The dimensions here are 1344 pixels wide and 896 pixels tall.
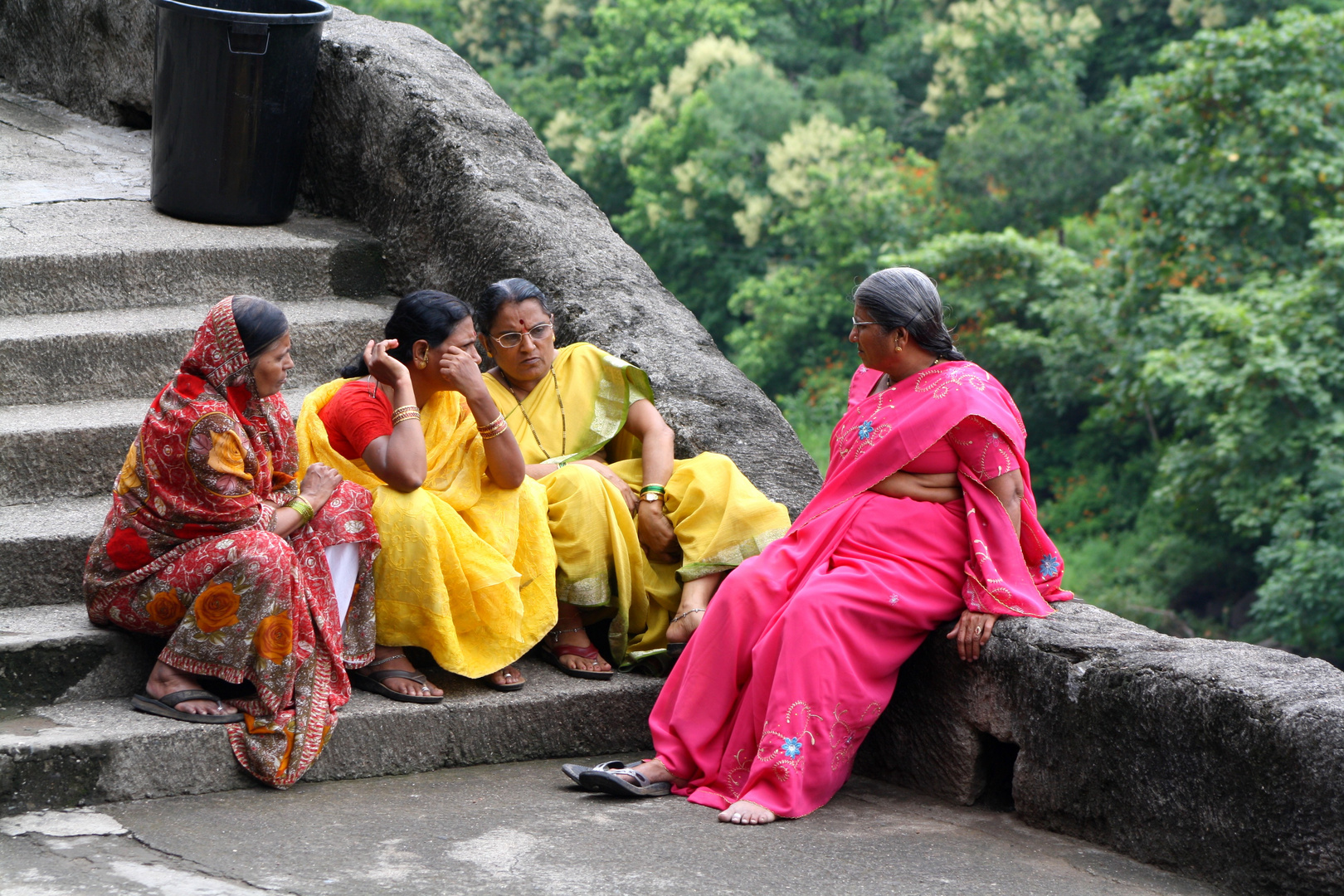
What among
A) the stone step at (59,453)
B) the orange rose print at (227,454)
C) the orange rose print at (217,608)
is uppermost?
the orange rose print at (227,454)

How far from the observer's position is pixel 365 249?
4.83 meters

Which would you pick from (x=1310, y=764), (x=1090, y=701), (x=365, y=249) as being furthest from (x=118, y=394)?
(x=1310, y=764)

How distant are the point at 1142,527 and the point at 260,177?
1592 centimetres

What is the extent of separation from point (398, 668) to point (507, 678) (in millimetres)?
269

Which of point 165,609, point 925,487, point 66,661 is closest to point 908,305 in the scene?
point 925,487

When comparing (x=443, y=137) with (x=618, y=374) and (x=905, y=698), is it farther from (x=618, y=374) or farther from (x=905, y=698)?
(x=905, y=698)

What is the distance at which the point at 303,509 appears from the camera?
308cm

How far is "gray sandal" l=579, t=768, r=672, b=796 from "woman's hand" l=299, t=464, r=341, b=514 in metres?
0.86

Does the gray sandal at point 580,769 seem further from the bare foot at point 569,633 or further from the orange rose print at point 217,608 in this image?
the orange rose print at point 217,608

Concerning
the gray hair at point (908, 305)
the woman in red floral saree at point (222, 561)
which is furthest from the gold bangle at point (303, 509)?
the gray hair at point (908, 305)

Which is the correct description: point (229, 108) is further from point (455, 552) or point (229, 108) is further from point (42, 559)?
point (455, 552)

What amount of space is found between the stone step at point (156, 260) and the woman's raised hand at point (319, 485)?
1.57 meters

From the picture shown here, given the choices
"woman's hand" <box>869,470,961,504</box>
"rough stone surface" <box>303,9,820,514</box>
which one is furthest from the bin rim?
"woman's hand" <box>869,470,961,504</box>

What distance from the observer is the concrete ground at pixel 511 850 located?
248 cm
